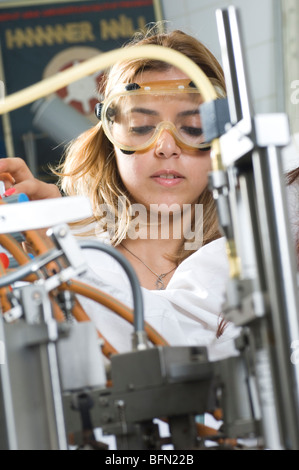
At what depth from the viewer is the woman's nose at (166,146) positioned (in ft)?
4.59

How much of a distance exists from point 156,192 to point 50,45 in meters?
2.34

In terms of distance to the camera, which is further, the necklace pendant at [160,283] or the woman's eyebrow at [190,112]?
the necklace pendant at [160,283]

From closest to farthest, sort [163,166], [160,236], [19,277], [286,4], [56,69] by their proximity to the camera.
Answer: [19,277]
[163,166]
[160,236]
[286,4]
[56,69]

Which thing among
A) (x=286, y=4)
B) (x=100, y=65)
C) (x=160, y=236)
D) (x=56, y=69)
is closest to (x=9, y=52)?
(x=56, y=69)

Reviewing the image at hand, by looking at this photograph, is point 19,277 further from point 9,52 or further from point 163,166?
point 9,52

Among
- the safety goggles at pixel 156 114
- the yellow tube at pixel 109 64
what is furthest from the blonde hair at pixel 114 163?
the yellow tube at pixel 109 64

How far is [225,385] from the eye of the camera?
652 millimetres

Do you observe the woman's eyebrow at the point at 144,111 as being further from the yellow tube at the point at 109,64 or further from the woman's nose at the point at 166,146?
the yellow tube at the point at 109,64

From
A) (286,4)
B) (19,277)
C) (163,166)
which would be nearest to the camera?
(19,277)

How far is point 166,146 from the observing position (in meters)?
1.42

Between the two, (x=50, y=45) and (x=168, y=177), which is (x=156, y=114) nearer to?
(x=168, y=177)

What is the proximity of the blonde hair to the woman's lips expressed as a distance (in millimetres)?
165

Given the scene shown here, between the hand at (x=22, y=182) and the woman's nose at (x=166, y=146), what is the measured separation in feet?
0.84
